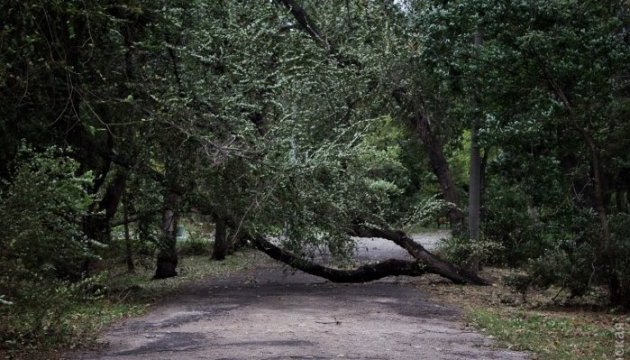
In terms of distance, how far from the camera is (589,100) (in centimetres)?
1393

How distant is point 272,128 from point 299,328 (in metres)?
4.12

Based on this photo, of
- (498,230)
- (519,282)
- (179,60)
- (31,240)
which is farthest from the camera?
(498,230)

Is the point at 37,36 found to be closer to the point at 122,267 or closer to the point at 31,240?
the point at 31,240

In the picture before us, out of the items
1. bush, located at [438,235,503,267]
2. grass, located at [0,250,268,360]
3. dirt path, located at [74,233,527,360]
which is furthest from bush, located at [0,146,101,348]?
bush, located at [438,235,503,267]

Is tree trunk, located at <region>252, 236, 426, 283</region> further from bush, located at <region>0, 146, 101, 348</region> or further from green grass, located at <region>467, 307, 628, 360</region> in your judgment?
bush, located at <region>0, 146, 101, 348</region>

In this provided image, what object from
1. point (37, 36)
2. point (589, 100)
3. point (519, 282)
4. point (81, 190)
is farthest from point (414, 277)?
point (37, 36)

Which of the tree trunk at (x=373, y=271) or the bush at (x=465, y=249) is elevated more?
the bush at (x=465, y=249)

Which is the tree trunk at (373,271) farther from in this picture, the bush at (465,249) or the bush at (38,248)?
the bush at (38,248)

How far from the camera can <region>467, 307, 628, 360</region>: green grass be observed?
9383mm

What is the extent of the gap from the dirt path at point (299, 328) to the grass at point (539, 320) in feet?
1.38

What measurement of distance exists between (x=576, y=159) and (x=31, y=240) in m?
12.3

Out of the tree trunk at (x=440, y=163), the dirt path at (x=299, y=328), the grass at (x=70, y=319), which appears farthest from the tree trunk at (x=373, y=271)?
the tree trunk at (x=440, y=163)

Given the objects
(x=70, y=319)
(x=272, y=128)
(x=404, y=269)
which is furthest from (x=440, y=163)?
(x=70, y=319)

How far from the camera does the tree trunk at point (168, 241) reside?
15.2 meters
